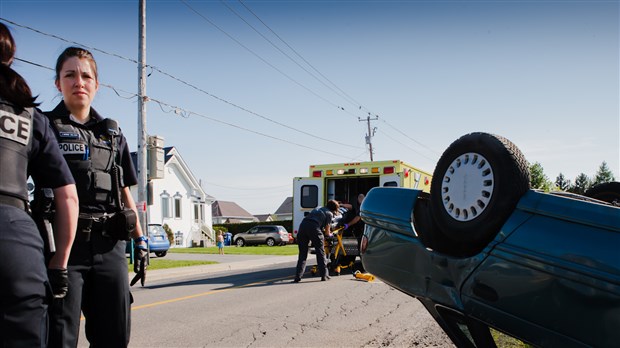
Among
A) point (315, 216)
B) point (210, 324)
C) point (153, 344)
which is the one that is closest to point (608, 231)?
point (153, 344)

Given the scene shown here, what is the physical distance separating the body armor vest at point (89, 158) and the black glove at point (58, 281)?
1.86 ft

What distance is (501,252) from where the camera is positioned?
2441 mm

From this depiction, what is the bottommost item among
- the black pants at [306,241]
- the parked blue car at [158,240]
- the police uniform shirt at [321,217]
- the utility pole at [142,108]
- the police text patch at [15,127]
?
the parked blue car at [158,240]

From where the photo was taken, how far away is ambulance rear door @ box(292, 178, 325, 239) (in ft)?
41.3

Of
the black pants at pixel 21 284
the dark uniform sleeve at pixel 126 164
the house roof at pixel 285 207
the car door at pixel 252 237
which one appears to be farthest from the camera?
the house roof at pixel 285 207

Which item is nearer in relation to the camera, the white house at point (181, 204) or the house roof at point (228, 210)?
the white house at point (181, 204)

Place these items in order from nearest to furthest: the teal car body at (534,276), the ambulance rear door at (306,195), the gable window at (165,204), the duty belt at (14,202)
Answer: the duty belt at (14,202) → the teal car body at (534,276) → the ambulance rear door at (306,195) → the gable window at (165,204)

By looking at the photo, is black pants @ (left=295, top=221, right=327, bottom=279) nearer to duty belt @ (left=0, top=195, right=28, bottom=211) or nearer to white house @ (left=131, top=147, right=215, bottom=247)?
duty belt @ (left=0, top=195, right=28, bottom=211)

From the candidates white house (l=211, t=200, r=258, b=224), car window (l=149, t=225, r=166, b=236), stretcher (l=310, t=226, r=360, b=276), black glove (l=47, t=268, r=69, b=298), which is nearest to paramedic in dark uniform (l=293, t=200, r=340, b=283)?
stretcher (l=310, t=226, r=360, b=276)

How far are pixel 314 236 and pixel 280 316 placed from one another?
3508 millimetres

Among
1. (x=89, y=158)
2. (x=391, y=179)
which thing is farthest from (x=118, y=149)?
(x=391, y=179)

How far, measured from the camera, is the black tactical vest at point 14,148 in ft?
5.81

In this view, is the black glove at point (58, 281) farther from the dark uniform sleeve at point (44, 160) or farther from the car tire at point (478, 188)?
the car tire at point (478, 188)

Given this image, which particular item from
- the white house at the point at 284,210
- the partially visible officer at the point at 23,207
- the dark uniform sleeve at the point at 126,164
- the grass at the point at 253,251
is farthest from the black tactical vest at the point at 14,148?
the white house at the point at 284,210
